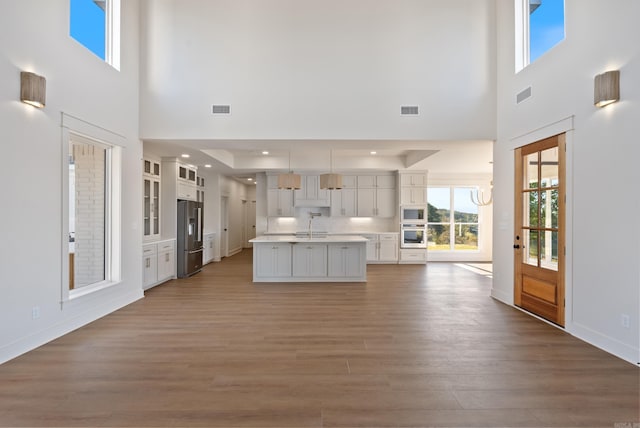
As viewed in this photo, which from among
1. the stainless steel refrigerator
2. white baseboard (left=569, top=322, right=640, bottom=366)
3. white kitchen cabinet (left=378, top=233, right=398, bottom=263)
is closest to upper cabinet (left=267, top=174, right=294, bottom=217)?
the stainless steel refrigerator

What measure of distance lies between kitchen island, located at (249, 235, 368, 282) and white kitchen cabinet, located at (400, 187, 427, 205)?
317 cm

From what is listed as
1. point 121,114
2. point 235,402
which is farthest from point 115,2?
point 235,402

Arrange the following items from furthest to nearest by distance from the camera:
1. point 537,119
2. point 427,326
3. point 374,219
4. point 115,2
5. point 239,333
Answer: point 374,219 → point 115,2 → point 537,119 → point 427,326 → point 239,333

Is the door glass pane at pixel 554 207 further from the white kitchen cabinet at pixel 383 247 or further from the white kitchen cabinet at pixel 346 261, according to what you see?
the white kitchen cabinet at pixel 383 247

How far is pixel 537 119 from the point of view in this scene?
14.4 feet

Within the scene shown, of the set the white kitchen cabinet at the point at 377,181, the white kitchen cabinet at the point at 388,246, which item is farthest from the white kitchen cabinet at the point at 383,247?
the white kitchen cabinet at the point at 377,181

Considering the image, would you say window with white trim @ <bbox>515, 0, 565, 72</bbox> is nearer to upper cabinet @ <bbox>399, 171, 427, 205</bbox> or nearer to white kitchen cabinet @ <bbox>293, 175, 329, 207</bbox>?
upper cabinet @ <bbox>399, 171, 427, 205</bbox>

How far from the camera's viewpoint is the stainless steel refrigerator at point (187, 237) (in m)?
7.18

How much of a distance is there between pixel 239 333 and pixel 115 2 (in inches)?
195

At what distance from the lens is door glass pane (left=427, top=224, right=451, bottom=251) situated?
10.2 metres

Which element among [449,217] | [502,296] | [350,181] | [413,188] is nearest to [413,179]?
[413,188]

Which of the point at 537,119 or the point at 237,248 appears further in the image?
the point at 237,248

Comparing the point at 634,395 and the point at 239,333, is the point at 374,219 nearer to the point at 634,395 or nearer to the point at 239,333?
the point at 239,333

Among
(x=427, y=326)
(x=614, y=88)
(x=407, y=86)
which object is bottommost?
(x=427, y=326)
